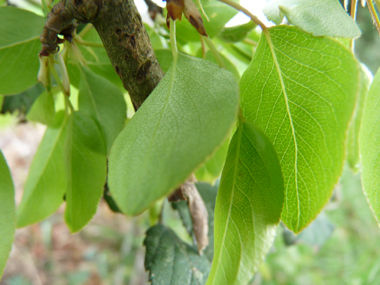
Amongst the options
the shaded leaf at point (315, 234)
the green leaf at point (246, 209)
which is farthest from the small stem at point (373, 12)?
the shaded leaf at point (315, 234)

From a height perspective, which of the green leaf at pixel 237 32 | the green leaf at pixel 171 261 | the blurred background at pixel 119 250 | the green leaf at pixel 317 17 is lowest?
the blurred background at pixel 119 250

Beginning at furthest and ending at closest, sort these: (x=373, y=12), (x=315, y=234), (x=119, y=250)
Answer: (x=119, y=250), (x=315, y=234), (x=373, y=12)

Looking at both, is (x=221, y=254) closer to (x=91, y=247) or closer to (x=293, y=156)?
(x=293, y=156)

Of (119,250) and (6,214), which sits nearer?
(6,214)

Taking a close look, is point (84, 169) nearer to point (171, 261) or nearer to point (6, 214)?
point (6, 214)

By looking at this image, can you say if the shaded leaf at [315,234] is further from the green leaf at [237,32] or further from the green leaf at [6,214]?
the green leaf at [6,214]

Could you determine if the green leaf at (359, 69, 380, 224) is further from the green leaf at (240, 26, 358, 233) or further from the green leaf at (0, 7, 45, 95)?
the green leaf at (0, 7, 45, 95)

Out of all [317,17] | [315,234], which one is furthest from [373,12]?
[315,234]

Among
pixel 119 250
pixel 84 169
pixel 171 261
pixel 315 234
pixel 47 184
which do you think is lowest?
pixel 119 250
